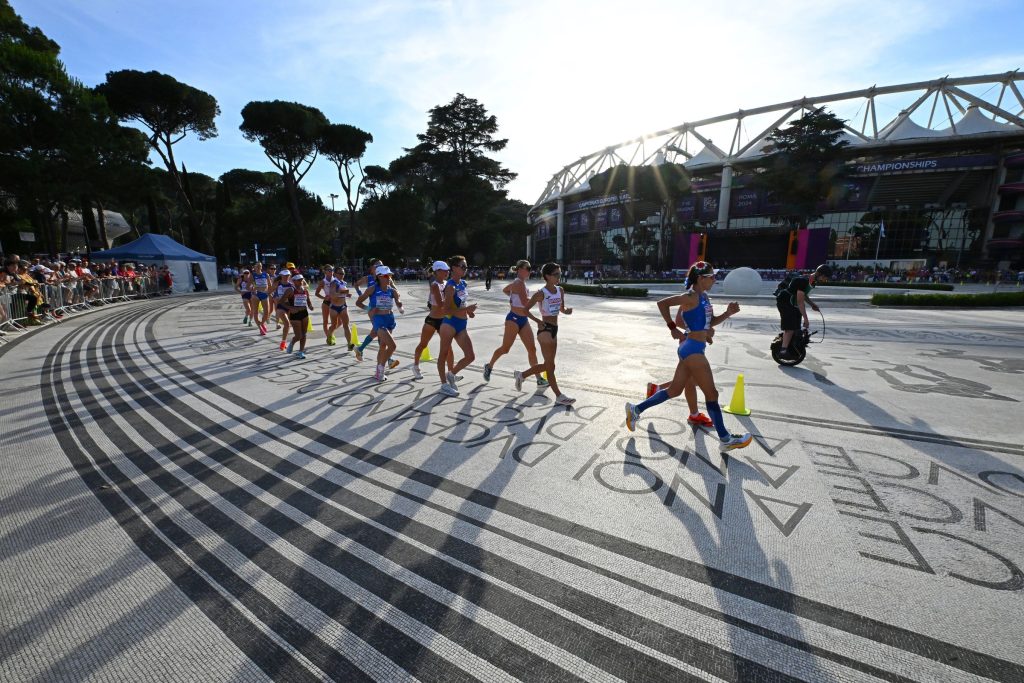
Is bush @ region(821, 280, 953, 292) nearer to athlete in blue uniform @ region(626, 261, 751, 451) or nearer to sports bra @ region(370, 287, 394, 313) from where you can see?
athlete in blue uniform @ region(626, 261, 751, 451)

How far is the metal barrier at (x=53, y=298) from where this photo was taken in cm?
1280

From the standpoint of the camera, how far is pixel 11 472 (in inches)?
170

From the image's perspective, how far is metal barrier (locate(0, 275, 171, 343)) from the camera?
12.8 meters

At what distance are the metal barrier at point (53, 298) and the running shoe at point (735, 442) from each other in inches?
638

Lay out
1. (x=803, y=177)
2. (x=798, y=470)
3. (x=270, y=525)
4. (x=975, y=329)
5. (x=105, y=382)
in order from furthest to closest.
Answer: (x=803, y=177) → (x=975, y=329) → (x=105, y=382) → (x=798, y=470) → (x=270, y=525)

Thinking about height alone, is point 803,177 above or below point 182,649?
above

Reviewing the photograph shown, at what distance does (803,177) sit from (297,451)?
56391 millimetres

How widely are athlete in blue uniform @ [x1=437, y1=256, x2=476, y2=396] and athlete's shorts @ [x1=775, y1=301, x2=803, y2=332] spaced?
20.1ft

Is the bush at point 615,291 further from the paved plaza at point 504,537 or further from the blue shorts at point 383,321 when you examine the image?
the blue shorts at point 383,321

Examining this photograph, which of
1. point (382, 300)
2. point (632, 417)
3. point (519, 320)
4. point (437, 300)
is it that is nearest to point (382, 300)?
point (382, 300)

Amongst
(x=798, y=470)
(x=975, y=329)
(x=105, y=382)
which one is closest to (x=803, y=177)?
(x=975, y=329)

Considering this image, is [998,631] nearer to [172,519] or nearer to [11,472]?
[172,519]

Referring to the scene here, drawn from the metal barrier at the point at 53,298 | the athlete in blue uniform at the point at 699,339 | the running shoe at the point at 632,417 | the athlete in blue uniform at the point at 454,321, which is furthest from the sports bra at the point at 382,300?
the metal barrier at the point at 53,298

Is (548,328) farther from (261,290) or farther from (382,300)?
(261,290)
